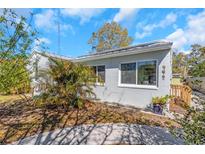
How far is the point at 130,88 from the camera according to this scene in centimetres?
1066

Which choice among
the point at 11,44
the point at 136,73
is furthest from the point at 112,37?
the point at 11,44

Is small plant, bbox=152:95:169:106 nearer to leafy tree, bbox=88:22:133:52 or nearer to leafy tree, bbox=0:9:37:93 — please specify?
leafy tree, bbox=0:9:37:93

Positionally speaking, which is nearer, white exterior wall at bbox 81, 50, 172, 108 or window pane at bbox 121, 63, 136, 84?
white exterior wall at bbox 81, 50, 172, 108

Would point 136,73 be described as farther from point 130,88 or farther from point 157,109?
point 157,109

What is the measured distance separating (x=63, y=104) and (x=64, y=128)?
3.65m

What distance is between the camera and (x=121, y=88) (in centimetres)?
1126

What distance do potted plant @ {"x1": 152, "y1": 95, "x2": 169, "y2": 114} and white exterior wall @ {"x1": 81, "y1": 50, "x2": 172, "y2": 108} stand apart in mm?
376

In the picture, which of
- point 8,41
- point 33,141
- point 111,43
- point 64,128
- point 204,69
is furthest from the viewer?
point 111,43

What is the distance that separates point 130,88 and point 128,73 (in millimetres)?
957

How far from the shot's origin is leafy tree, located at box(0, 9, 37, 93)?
3.55m

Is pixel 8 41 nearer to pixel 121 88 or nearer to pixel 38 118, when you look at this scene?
pixel 38 118

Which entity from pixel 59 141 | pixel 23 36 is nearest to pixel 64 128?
pixel 59 141

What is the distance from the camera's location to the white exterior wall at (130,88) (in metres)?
8.82

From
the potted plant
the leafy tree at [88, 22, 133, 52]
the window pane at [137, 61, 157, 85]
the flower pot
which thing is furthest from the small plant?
the leafy tree at [88, 22, 133, 52]
